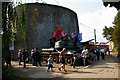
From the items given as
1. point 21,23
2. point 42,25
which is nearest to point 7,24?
point 21,23

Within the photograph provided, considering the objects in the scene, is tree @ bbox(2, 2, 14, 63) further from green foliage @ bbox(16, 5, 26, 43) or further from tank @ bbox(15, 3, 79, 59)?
tank @ bbox(15, 3, 79, 59)

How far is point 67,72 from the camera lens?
61.5 ft

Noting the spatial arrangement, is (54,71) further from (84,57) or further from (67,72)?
(84,57)

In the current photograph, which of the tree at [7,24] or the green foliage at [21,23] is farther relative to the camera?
the tree at [7,24]

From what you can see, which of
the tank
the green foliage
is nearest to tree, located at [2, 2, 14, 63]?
the green foliage

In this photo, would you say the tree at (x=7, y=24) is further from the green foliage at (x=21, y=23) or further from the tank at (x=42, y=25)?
the tank at (x=42, y=25)

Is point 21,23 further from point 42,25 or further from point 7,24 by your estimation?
point 42,25

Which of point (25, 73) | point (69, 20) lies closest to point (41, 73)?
point (25, 73)

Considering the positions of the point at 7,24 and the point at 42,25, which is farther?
the point at 42,25

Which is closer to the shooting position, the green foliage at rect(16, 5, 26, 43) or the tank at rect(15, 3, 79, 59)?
the green foliage at rect(16, 5, 26, 43)

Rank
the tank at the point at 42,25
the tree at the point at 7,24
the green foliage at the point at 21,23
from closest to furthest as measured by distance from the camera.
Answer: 1. the green foliage at the point at 21,23
2. the tree at the point at 7,24
3. the tank at the point at 42,25

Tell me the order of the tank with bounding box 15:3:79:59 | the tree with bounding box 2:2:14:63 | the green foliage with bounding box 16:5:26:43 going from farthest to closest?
the tank with bounding box 15:3:79:59 → the tree with bounding box 2:2:14:63 → the green foliage with bounding box 16:5:26:43

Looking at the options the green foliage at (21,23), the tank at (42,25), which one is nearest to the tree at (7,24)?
the green foliage at (21,23)

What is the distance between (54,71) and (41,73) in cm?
106
